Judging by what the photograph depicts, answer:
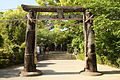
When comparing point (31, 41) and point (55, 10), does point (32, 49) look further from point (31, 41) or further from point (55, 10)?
point (55, 10)

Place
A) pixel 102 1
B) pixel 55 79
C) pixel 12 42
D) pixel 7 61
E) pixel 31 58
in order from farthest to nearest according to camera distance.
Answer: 1. pixel 12 42
2. pixel 7 61
3. pixel 102 1
4. pixel 31 58
5. pixel 55 79

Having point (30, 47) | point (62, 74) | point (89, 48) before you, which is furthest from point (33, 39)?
point (89, 48)

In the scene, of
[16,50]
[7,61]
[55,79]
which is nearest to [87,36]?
[55,79]

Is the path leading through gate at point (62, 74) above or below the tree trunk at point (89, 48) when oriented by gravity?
below

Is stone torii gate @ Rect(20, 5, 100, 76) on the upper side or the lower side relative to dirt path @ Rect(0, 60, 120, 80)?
upper

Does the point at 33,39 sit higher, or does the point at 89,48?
the point at 33,39

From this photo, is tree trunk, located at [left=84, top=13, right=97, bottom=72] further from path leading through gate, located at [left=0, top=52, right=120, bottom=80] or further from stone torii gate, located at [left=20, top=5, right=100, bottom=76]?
path leading through gate, located at [left=0, top=52, right=120, bottom=80]

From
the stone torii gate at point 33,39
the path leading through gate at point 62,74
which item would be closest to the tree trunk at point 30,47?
the stone torii gate at point 33,39

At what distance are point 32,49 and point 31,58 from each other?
1.61ft

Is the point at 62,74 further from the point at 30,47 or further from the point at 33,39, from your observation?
the point at 33,39

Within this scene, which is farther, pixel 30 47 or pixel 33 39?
pixel 33 39

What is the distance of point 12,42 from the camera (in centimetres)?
1994

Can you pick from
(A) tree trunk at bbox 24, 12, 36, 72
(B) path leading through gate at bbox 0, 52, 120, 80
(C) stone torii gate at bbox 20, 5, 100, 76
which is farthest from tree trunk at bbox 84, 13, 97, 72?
(A) tree trunk at bbox 24, 12, 36, 72

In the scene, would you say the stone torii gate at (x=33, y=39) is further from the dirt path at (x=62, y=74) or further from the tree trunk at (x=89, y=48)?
the dirt path at (x=62, y=74)
